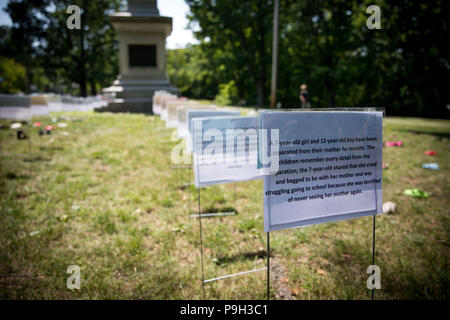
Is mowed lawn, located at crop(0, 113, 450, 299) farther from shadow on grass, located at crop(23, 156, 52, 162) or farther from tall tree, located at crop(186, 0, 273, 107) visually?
tall tree, located at crop(186, 0, 273, 107)

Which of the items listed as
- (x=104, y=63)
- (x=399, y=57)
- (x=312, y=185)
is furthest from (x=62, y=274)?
(x=104, y=63)

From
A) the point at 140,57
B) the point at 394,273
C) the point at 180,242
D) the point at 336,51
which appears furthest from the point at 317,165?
the point at 336,51

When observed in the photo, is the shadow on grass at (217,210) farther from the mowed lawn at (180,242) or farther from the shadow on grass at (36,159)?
the shadow on grass at (36,159)

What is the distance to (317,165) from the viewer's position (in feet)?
5.66

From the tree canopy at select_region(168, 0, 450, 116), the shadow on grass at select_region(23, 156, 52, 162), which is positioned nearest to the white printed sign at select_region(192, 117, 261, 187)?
the shadow on grass at select_region(23, 156, 52, 162)

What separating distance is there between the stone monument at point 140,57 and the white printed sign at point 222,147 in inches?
589

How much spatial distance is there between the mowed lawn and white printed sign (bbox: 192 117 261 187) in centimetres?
77

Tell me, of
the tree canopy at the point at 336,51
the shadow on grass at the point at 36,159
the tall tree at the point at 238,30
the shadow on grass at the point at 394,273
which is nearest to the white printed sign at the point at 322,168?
the shadow on grass at the point at 394,273

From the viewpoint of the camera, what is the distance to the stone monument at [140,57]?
16500 mm

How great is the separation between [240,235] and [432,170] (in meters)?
5.17

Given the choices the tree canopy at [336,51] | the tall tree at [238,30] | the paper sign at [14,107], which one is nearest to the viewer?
the paper sign at [14,107]

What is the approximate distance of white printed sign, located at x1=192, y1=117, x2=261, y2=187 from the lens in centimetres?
282

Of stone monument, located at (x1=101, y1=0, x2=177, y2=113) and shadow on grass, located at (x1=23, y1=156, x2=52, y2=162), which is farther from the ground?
stone monument, located at (x1=101, y1=0, x2=177, y2=113)

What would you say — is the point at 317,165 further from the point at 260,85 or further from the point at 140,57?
the point at 260,85
